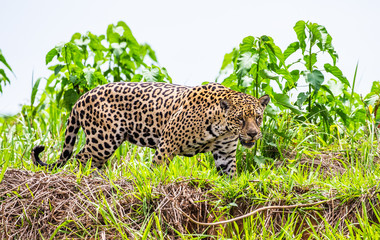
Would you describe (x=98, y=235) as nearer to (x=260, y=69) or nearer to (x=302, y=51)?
(x=260, y=69)

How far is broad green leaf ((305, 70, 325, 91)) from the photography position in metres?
7.46

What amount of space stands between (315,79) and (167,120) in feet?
8.01

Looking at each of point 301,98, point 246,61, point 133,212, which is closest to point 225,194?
point 133,212

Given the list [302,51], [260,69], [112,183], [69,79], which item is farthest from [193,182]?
[69,79]

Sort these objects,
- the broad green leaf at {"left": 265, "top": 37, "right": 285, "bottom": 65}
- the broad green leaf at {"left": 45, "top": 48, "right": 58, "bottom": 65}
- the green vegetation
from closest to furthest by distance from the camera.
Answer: the green vegetation, the broad green leaf at {"left": 265, "top": 37, "right": 285, "bottom": 65}, the broad green leaf at {"left": 45, "top": 48, "right": 58, "bottom": 65}

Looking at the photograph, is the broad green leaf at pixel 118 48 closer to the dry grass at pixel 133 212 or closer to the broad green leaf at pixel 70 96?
the broad green leaf at pixel 70 96

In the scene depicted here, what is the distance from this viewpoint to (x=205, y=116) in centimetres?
647

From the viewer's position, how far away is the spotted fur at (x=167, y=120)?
6355 millimetres

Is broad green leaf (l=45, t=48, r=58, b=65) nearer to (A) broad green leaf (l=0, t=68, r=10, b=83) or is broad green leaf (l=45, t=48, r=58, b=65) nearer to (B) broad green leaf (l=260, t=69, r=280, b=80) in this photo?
(A) broad green leaf (l=0, t=68, r=10, b=83)

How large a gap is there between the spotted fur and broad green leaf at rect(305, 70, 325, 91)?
4.11 ft

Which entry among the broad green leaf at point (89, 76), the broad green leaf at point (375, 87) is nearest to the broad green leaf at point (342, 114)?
the broad green leaf at point (375, 87)

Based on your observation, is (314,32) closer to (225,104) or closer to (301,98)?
(301,98)

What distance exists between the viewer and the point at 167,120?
6.89m

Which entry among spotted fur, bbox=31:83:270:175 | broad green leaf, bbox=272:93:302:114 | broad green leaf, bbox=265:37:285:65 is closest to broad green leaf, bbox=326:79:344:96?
broad green leaf, bbox=272:93:302:114
